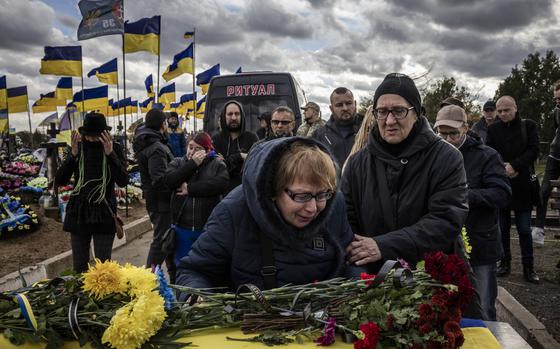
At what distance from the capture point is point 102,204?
441 centimetres

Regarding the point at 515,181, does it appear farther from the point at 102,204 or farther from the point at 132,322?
the point at 132,322

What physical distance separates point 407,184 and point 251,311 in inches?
50.5

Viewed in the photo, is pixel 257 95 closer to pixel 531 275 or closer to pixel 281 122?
pixel 281 122

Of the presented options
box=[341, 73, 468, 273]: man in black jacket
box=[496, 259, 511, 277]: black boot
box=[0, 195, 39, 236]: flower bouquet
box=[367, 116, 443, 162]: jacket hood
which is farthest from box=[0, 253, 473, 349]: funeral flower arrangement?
box=[0, 195, 39, 236]: flower bouquet

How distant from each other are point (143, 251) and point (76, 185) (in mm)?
3434

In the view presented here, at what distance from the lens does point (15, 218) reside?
7723mm

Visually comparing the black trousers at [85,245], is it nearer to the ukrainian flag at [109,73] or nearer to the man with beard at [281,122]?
the man with beard at [281,122]

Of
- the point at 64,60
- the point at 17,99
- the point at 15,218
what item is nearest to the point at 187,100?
the point at 17,99

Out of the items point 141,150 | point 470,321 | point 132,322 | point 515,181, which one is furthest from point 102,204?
point 515,181

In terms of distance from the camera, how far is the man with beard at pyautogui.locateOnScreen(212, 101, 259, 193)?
216 inches

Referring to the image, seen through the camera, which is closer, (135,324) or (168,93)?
(135,324)

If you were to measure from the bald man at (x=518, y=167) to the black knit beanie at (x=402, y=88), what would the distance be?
3.41 metres

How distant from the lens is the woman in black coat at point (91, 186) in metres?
4.34

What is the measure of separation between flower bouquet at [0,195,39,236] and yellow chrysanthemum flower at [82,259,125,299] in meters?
7.14
